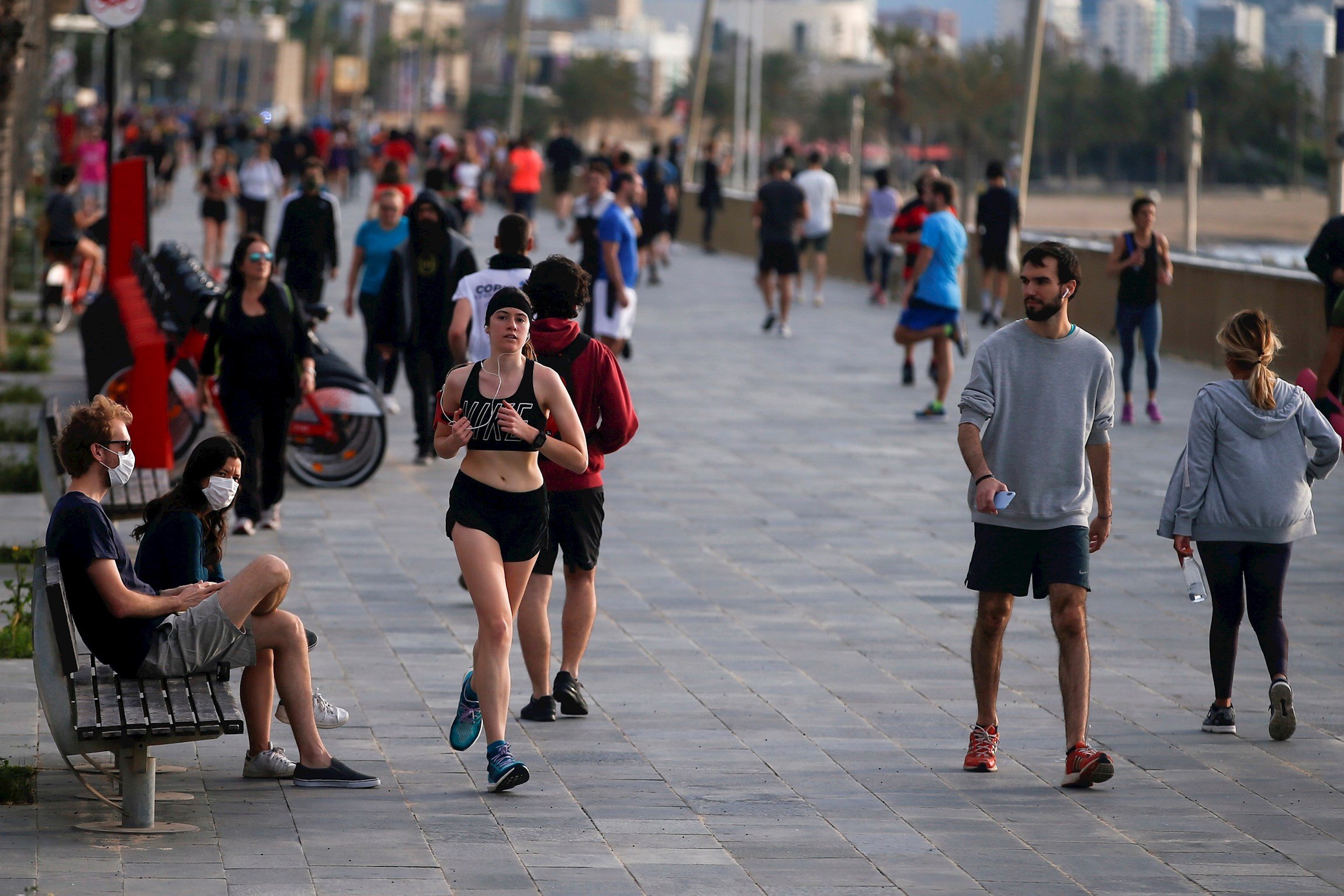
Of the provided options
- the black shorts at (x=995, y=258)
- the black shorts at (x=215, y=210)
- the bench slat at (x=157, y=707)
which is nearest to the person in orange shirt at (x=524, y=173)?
the black shorts at (x=215, y=210)

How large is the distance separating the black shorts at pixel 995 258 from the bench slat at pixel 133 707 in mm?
16702

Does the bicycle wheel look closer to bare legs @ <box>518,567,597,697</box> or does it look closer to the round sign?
the round sign

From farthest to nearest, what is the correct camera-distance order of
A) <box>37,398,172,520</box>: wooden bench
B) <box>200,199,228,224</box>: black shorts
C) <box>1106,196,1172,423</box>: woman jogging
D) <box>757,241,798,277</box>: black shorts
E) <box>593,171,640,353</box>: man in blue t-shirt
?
<box>200,199,228,224</box>: black shorts, <box>757,241,798,277</box>: black shorts, <box>1106,196,1172,423</box>: woman jogging, <box>593,171,640,353</box>: man in blue t-shirt, <box>37,398,172,520</box>: wooden bench

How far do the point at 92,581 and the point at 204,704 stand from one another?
466 millimetres

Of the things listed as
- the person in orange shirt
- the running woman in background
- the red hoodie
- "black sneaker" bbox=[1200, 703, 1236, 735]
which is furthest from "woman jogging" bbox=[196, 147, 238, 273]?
"black sneaker" bbox=[1200, 703, 1236, 735]

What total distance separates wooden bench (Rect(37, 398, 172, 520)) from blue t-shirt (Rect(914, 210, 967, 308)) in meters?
6.56

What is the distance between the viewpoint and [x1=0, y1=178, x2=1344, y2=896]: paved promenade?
5535mm

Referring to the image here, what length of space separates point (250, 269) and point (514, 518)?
4.22 meters

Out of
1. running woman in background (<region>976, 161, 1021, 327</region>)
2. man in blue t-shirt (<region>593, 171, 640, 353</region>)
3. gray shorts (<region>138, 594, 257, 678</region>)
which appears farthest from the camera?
running woman in background (<region>976, 161, 1021, 327</region>)

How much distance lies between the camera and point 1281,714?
7035mm

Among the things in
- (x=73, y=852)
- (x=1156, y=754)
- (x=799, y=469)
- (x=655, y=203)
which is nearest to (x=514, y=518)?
(x=73, y=852)

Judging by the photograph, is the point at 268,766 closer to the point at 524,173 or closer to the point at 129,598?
the point at 129,598

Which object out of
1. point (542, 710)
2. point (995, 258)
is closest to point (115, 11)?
point (542, 710)

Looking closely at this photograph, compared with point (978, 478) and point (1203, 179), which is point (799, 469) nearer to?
point (978, 478)
